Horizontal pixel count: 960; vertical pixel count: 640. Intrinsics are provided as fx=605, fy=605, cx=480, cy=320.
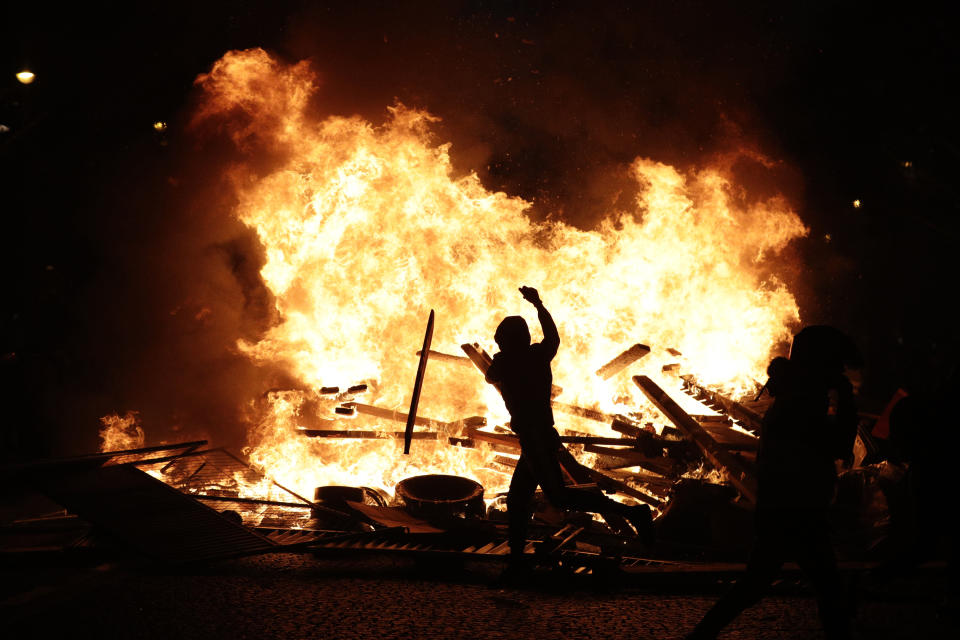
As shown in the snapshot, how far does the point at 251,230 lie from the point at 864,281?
20774mm

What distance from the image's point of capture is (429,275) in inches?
419

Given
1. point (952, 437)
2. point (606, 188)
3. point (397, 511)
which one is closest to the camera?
point (952, 437)

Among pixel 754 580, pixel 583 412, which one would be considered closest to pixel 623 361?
pixel 583 412

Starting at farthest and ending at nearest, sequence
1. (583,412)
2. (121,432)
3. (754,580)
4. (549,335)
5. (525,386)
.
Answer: (121,432)
(583,412)
(549,335)
(525,386)
(754,580)

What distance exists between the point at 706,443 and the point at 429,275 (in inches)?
213

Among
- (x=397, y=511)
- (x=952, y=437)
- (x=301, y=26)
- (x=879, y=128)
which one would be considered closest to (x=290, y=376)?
(x=397, y=511)

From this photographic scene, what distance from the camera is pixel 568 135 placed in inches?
543

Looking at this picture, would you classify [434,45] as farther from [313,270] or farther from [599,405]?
[599,405]

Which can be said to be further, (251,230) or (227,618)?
(251,230)

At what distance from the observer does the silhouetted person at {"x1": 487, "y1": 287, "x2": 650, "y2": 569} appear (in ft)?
16.1

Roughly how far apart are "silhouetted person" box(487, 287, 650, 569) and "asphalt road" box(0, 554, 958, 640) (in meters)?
0.56

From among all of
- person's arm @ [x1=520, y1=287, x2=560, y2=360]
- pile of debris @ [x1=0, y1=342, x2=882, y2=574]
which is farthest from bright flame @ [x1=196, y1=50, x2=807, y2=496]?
person's arm @ [x1=520, y1=287, x2=560, y2=360]

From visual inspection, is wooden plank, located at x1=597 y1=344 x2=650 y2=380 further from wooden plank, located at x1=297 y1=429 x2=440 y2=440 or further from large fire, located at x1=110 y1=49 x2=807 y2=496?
wooden plank, located at x1=297 y1=429 x2=440 y2=440

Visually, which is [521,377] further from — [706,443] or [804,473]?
[706,443]
